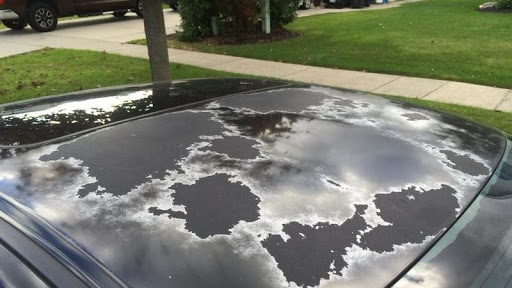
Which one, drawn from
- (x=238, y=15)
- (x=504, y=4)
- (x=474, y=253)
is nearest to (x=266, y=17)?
(x=238, y=15)

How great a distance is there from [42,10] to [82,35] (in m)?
2.02

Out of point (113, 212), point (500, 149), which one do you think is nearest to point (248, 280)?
point (113, 212)

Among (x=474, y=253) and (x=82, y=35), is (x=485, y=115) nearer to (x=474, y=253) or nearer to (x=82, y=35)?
(x=474, y=253)

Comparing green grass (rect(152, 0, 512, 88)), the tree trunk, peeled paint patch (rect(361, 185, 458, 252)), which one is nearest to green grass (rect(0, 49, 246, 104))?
the tree trunk

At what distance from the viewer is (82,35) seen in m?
14.5

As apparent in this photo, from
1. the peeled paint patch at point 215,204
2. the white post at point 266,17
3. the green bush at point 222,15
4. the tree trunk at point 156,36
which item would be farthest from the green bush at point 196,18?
the peeled paint patch at point 215,204

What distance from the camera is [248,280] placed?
1140 mm

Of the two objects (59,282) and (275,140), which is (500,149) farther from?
(59,282)

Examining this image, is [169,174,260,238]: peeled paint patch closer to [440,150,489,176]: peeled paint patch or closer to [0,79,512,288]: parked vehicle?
[0,79,512,288]: parked vehicle

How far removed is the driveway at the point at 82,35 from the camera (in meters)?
12.3

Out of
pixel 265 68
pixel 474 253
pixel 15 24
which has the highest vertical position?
pixel 474 253

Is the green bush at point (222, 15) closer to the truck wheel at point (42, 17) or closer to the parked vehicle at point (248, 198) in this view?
the truck wheel at point (42, 17)

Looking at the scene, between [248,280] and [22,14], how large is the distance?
16.2 m

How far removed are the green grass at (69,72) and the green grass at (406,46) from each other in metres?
2.03
